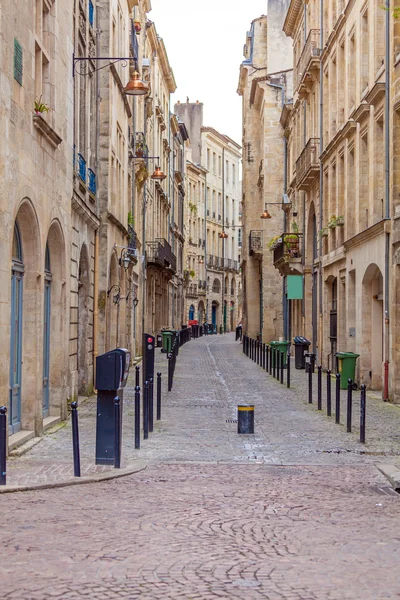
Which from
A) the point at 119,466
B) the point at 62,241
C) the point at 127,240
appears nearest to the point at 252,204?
the point at 127,240

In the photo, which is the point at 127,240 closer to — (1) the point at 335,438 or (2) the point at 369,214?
(2) the point at 369,214

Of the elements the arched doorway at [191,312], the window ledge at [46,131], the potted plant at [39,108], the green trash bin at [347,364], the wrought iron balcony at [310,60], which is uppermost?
the wrought iron balcony at [310,60]

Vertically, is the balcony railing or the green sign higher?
the balcony railing

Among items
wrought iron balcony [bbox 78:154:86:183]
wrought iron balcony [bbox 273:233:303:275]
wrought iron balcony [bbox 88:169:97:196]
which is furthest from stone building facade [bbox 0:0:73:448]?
wrought iron balcony [bbox 273:233:303:275]

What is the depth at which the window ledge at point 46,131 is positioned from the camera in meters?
12.5

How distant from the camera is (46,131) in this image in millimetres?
13078

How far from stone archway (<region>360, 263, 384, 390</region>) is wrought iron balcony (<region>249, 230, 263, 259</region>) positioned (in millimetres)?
27156

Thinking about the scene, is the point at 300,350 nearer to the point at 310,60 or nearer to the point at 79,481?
the point at 310,60

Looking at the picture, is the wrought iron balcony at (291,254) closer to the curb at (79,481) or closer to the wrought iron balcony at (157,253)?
the wrought iron balcony at (157,253)

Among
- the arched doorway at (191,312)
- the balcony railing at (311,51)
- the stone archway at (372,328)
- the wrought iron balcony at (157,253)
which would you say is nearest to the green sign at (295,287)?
the balcony railing at (311,51)

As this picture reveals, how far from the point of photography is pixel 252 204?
57.1 metres

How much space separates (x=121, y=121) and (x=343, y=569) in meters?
21.4

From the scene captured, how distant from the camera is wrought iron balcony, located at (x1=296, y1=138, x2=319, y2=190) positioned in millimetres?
31797

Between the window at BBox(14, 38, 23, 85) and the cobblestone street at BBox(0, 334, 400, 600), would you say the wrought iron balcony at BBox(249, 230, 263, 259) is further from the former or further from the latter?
the window at BBox(14, 38, 23, 85)
